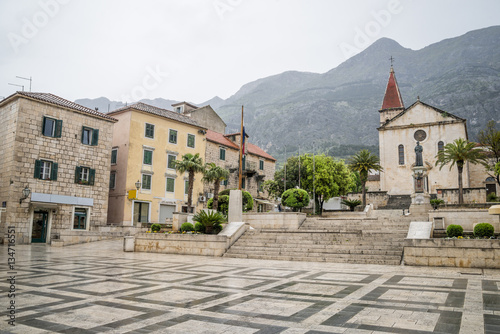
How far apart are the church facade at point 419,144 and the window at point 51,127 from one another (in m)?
38.3

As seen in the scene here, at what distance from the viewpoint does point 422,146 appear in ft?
152

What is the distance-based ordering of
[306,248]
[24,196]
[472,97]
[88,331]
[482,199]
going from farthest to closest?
[472,97] → [482,199] → [24,196] → [306,248] → [88,331]

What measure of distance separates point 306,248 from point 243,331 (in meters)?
12.4

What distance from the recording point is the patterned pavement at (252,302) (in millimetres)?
5258

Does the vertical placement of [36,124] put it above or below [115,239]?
above

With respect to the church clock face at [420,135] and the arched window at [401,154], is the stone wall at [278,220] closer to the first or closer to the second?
the arched window at [401,154]

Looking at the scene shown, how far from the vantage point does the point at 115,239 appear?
28.7 meters

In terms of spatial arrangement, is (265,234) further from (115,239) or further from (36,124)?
(36,124)

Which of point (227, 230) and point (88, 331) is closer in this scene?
point (88, 331)

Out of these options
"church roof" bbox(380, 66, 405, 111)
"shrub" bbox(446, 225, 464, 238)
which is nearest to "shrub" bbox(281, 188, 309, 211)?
"shrub" bbox(446, 225, 464, 238)

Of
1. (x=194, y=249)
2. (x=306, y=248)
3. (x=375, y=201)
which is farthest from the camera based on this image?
(x=375, y=201)

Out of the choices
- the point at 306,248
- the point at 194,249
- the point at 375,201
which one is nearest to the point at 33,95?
the point at 194,249

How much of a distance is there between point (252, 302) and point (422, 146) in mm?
45216

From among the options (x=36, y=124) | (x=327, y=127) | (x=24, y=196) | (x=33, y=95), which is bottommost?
(x=24, y=196)
